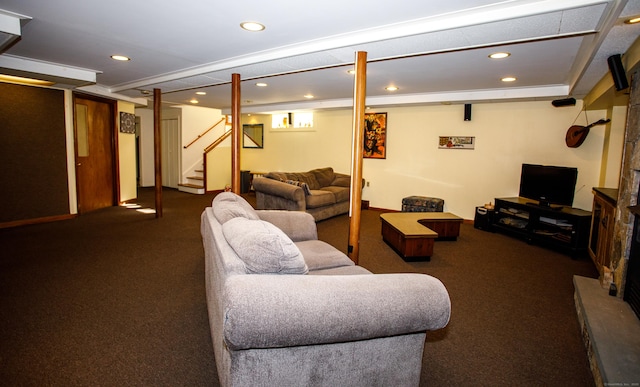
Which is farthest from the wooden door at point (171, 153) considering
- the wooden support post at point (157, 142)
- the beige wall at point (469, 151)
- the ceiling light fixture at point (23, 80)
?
the ceiling light fixture at point (23, 80)

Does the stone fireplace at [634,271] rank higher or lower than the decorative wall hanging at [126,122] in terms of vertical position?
lower

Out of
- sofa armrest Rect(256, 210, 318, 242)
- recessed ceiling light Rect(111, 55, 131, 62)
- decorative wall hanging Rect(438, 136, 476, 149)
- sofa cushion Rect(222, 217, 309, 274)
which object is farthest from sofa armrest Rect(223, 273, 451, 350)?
decorative wall hanging Rect(438, 136, 476, 149)

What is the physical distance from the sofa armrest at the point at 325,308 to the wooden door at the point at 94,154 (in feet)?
20.1

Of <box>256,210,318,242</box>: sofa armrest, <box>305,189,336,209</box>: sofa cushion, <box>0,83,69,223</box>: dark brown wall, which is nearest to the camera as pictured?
<box>256,210,318,242</box>: sofa armrest

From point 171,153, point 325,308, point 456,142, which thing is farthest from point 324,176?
point 325,308

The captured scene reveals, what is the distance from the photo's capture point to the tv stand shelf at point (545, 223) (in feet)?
14.6

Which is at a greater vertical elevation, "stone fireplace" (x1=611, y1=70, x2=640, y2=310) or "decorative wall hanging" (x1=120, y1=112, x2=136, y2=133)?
"decorative wall hanging" (x1=120, y1=112, x2=136, y2=133)

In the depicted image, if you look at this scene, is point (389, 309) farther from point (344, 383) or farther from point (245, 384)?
point (245, 384)

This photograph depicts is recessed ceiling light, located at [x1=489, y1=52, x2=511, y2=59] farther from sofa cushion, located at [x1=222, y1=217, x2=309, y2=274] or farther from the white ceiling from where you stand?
sofa cushion, located at [x1=222, y1=217, x2=309, y2=274]

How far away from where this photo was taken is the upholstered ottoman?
6.29 meters

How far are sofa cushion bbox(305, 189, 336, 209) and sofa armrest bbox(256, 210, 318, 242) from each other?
2.54 m

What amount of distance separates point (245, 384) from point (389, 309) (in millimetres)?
670

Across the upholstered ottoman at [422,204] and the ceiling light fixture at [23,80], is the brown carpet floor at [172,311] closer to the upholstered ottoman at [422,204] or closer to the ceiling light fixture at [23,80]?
the upholstered ottoman at [422,204]

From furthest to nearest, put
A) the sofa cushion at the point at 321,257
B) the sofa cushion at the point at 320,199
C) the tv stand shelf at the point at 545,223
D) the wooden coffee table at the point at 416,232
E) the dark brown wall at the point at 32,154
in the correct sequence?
the sofa cushion at the point at 320,199
the dark brown wall at the point at 32,154
the tv stand shelf at the point at 545,223
the wooden coffee table at the point at 416,232
the sofa cushion at the point at 321,257
